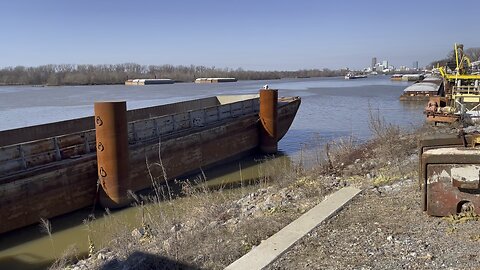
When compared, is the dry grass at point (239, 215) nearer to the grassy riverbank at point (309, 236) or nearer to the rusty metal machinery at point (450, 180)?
the grassy riverbank at point (309, 236)

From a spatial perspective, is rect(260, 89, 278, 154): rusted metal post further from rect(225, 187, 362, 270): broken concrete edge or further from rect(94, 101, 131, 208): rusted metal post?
rect(225, 187, 362, 270): broken concrete edge

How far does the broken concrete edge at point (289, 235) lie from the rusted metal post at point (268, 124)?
43.5 ft

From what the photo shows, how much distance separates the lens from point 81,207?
12.2 metres

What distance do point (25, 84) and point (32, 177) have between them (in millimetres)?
128012

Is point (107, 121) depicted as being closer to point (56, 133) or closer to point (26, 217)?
point (26, 217)

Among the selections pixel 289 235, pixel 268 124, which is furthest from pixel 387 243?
pixel 268 124

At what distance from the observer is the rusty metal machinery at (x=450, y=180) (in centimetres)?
525

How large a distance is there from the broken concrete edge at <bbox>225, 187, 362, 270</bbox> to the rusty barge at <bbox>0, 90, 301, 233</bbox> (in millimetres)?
2891

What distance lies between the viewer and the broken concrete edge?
4.78 meters

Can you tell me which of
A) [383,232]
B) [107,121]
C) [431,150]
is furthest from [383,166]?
[107,121]

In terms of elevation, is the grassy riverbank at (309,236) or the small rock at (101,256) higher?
the grassy riverbank at (309,236)

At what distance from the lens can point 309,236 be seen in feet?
17.5

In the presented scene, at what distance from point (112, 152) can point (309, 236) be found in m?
8.18

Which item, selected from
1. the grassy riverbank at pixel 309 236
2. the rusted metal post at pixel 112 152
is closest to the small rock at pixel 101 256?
the grassy riverbank at pixel 309 236
